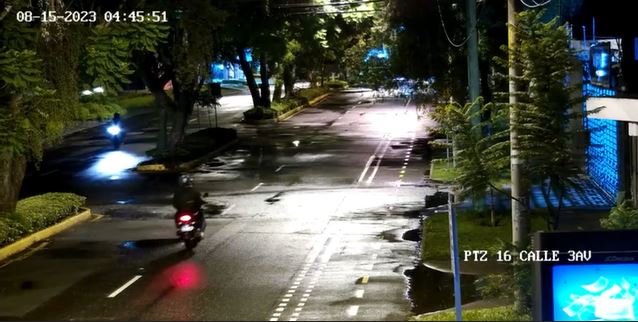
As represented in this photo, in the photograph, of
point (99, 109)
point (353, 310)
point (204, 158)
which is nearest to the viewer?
point (353, 310)

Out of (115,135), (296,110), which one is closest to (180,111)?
(115,135)

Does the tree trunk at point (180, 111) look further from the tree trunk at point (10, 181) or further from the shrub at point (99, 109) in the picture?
the tree trunk at point (10, 181)

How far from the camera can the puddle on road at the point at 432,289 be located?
39.5ft

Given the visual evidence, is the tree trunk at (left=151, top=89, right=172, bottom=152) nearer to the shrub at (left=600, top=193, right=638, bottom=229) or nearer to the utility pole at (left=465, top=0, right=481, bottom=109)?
the utility pole at (left=465, top=0, right=481, bottom=109)

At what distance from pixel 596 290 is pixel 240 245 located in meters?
9.85

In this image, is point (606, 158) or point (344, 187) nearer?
point (606, 158)

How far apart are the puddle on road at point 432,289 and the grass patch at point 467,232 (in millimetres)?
1118

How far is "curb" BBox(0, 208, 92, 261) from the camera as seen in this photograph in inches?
652

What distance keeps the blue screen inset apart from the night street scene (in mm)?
18

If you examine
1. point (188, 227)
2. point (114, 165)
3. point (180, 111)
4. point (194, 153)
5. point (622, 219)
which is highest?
point (180, 111)

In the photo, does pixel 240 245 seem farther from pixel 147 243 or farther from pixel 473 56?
pixel 473 56

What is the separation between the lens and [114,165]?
32.8m

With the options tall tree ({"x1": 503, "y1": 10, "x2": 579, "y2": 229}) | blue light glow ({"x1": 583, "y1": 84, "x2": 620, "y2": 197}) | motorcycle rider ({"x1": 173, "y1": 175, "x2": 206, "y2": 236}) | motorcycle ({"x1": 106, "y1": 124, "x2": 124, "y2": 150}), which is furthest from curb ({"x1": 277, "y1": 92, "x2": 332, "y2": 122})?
tall tree ({"x1": 503, "y1": 10, "x2": 579, "y2": 229})

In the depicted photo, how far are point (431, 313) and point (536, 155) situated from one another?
2.53 metres
